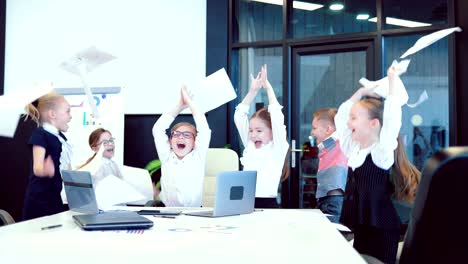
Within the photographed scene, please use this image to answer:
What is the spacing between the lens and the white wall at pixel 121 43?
5.50 m

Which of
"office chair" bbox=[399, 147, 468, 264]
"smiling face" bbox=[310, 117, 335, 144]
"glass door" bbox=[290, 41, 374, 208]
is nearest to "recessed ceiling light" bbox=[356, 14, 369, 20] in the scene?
"glass door" bbox=[290, 41, 374, 208]

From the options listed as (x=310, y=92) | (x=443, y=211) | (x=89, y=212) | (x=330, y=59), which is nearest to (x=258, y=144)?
(x=89, y=212)

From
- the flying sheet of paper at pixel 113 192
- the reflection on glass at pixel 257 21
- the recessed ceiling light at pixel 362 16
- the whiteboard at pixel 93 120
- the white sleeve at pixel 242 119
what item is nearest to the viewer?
the flying sheet of paper at pixel 113 192

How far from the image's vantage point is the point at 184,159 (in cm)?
332

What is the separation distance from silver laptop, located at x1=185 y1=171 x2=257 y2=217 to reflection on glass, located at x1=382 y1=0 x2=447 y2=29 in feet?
10.6

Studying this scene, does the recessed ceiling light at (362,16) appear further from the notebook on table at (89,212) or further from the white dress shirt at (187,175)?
the notebook on table at (89,212)

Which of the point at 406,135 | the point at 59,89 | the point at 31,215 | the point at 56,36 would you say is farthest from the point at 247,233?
the point at 56,36

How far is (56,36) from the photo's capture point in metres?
5.91

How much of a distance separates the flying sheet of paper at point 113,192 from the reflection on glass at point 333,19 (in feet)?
10.9

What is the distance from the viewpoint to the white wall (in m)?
5.50

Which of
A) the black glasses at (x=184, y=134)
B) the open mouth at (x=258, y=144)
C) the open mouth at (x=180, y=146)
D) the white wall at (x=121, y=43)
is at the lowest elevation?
the open mouth at (x=180, y=146)

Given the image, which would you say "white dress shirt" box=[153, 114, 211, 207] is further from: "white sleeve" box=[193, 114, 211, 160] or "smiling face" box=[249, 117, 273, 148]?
"smiling face" box=[249, 117, 273, 148]

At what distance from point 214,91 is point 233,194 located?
1173 millimetres

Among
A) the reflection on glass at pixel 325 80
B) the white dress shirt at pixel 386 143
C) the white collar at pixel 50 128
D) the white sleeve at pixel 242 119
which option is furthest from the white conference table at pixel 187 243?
the reflection on glass at pixel 325 80
